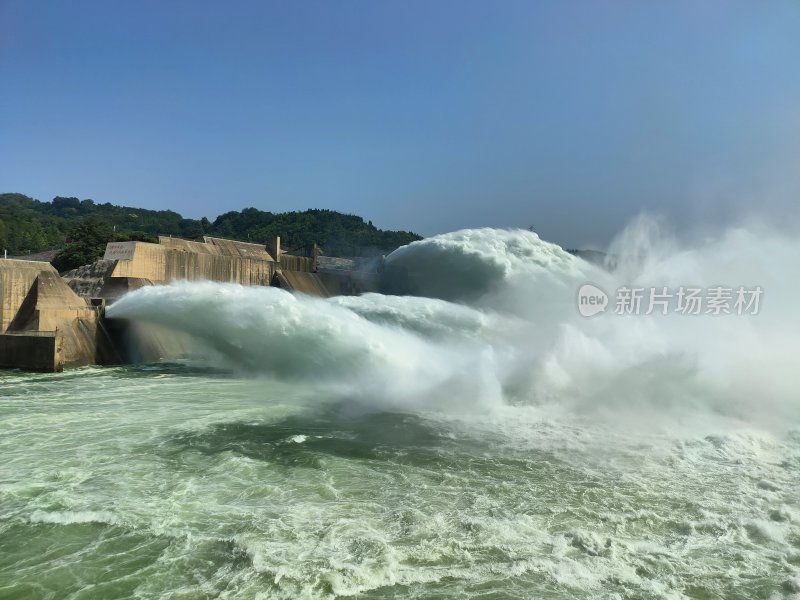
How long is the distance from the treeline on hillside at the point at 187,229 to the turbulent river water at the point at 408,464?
3217cm

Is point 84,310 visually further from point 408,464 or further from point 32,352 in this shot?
point 408,464

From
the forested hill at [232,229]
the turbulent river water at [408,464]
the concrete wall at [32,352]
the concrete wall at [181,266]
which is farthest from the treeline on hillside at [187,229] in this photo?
the turbulent river water at [408,464]

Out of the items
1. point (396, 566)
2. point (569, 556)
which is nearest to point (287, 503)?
point (396, 566)

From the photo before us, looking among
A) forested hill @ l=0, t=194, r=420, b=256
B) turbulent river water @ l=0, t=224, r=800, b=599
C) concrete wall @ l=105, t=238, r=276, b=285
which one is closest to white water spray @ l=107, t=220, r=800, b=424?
turbulent river water @ l=0, t=224, r=800, b=599

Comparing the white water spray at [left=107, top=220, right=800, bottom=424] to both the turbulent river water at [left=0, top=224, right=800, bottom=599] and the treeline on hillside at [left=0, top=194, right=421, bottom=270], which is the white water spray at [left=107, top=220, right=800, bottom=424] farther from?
the treeline on hillside at [left=0, top=194, right=421, bottom=270]

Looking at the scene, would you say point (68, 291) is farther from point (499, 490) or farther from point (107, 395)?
point (499, 490)

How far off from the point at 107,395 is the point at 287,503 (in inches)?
330

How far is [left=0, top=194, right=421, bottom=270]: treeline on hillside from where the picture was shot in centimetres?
5002

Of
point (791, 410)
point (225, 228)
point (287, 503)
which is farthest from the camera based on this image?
point (225, 228)

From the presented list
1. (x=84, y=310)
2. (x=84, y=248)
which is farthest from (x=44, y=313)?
(x=84, y=248)

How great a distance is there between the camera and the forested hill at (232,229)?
60616 millimetres

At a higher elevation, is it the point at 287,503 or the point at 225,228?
the point at 225,228

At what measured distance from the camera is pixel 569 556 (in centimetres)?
512

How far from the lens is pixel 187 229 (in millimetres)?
114375
